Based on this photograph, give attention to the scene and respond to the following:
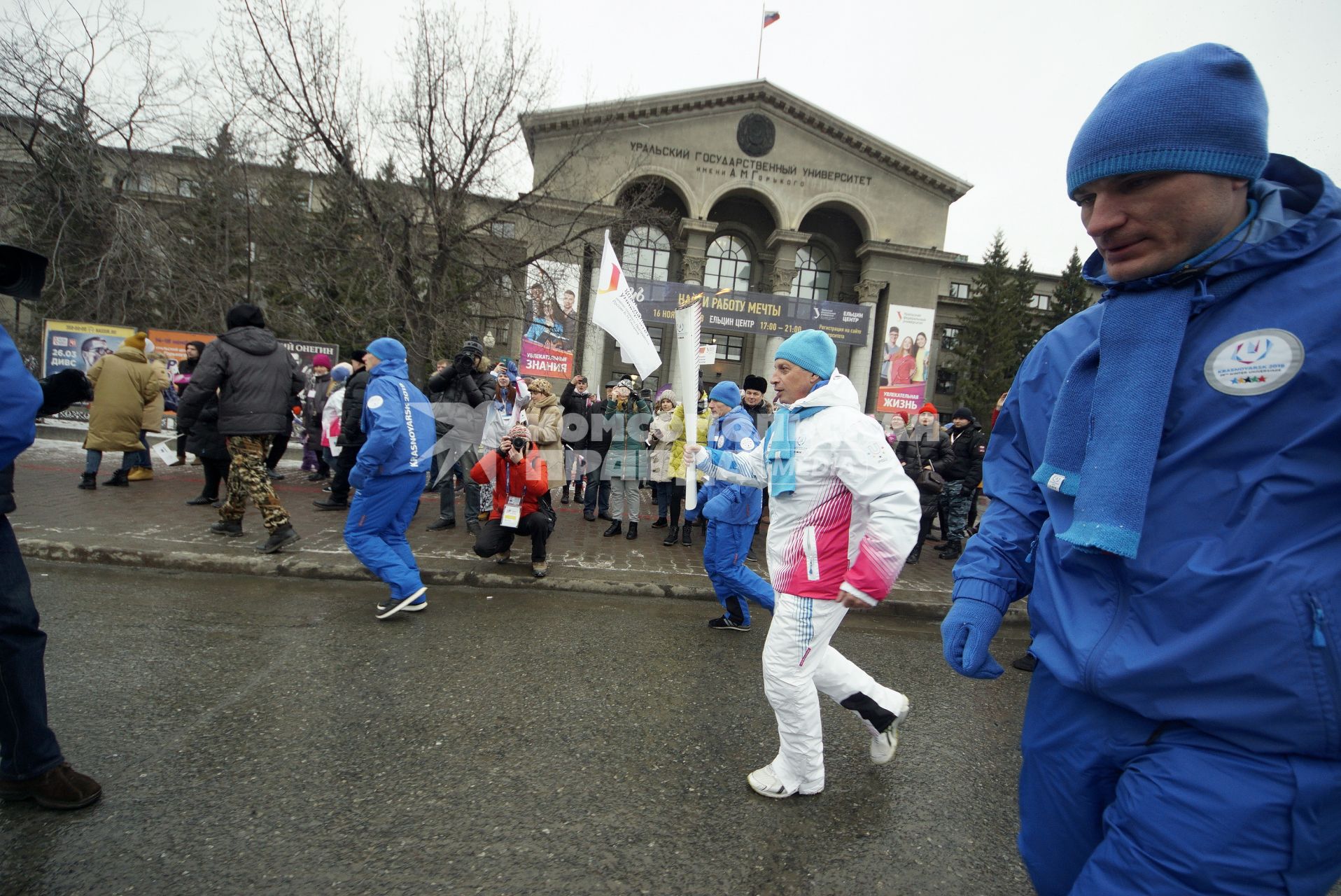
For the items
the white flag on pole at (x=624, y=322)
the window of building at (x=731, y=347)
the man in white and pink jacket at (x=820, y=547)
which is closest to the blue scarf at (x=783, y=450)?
the man in white and pink jacket at (x=820, y=547)

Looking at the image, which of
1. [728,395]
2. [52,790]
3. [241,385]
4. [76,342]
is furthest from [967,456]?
[76,342]

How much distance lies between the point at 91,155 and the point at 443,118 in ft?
24.5

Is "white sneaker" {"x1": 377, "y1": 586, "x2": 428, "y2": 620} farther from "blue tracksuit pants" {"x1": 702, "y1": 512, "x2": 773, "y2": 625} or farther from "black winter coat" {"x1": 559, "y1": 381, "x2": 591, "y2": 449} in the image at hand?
"black winter coat" {"x1": 559, "y1": 381, "x2": 591, "y2": 449}

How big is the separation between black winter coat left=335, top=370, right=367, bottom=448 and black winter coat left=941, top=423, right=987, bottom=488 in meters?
7.71

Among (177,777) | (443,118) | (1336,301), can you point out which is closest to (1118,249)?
(1336,301)

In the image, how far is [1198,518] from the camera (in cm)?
130

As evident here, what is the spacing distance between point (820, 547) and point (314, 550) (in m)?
5.70

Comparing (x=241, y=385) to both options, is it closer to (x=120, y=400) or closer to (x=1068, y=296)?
(x=120, y=400)

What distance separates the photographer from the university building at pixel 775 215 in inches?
1270

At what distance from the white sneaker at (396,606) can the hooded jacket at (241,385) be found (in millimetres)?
2796

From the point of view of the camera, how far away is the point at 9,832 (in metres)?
2.42

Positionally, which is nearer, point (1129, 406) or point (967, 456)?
point (1129, 406)

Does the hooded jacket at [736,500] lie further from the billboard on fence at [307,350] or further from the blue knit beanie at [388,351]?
the billboard on fence at [307,350]

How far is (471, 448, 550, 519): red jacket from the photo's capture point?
621 centimetres
